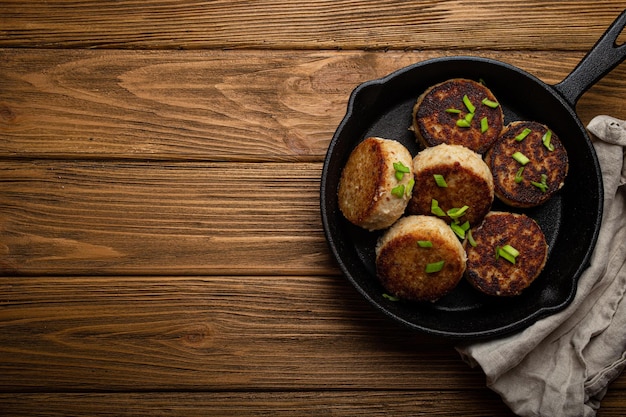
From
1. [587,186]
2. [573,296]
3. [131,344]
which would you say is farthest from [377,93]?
[131,344]

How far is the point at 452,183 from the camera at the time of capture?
5.47ft

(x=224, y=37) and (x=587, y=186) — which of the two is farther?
(x=224, y=37)

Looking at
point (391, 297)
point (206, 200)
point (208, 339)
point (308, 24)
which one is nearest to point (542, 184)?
point (391, 297)

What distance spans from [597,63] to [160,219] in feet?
4.48

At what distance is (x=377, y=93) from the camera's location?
1.75 meters

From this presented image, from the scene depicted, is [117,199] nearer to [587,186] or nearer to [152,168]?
[152,168]

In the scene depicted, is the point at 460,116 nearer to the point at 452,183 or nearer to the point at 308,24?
the point at 452,183

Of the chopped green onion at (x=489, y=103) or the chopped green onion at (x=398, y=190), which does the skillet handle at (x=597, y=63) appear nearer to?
the chopped green onion at (x=489, y=103)

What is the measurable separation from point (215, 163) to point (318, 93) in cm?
40

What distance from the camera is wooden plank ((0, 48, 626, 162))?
6.28 ft

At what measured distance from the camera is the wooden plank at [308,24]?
6.31 feet

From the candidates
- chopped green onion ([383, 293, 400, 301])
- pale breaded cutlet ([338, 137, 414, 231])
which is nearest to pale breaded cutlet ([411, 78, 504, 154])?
pale breaded cutlet ([338, 137, 414, 231])

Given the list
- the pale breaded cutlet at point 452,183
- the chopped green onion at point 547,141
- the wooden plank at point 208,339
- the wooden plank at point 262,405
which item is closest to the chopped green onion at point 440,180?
the pale breaded cutlet at point 452,183

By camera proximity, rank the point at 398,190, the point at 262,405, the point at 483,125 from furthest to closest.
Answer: the point at 262,405, the point at 483,125, the point at 398,190
